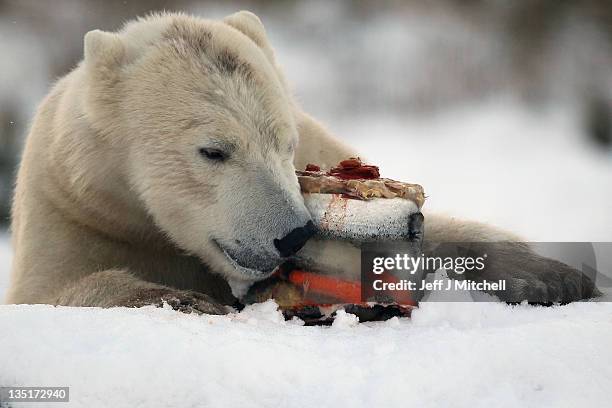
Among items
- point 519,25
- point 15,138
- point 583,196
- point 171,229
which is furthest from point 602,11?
point 171,229

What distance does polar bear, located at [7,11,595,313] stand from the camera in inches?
77.1

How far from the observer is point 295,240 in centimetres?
185

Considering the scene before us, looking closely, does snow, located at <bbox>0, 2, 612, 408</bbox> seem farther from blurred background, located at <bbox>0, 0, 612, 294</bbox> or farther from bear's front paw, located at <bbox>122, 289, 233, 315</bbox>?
blurred background, located at <bbox>0, 0, 612, 294</bbox>

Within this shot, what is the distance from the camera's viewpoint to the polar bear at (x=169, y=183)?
1.96 meters

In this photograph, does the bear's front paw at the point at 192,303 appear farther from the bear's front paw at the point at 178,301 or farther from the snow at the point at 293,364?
the snow at the point at 293,364

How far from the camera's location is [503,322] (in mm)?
1675

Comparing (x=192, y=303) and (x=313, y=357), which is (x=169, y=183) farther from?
(x=313, y=357)

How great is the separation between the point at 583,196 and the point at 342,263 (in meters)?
5.47

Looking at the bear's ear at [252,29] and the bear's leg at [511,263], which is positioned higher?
the bear's ear at [252,29]

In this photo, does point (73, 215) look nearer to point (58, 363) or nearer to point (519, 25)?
point (58, 363)

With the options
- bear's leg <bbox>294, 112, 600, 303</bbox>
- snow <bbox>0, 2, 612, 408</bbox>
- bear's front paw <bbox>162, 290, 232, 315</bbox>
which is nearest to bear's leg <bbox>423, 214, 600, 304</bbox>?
bear's leg <bbox>294, 112, 600, 303</bbox>

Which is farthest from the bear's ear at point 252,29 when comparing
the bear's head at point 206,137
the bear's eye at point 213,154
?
the bear's eye at point 213,154

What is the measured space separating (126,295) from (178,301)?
7.3 inches

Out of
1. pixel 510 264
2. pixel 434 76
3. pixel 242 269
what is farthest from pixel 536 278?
pixel 434 76
